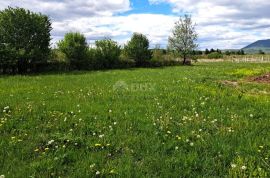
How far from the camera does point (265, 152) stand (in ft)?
25.0

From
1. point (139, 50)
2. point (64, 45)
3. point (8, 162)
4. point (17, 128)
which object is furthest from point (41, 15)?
point (8, 162)

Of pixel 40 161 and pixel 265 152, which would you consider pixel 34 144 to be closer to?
pixel 40 161

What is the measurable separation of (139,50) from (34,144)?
50.3 metres

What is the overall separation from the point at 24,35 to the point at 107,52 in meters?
14.9

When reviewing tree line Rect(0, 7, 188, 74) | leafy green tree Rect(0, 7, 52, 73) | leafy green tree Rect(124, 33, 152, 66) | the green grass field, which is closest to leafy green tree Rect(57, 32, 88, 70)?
tree line Rect(0, 7, 188, 74)

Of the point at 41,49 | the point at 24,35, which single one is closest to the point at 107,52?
the point at 41,49

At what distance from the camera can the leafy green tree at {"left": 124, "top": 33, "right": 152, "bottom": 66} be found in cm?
5788

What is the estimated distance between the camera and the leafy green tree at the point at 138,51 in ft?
190

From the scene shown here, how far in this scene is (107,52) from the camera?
2025 inches

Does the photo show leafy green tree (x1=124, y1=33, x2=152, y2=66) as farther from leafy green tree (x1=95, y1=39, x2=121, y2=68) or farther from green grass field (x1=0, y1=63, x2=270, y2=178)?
green grass field (x1=0, y1=63, x2=270, y2=178)

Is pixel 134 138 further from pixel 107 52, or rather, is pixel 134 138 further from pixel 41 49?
pixel 107 52

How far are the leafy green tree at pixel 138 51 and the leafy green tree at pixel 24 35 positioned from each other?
63.9 feet

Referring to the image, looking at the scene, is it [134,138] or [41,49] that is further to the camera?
[41,49]

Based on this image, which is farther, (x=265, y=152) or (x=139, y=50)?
(x=139, y=50)
